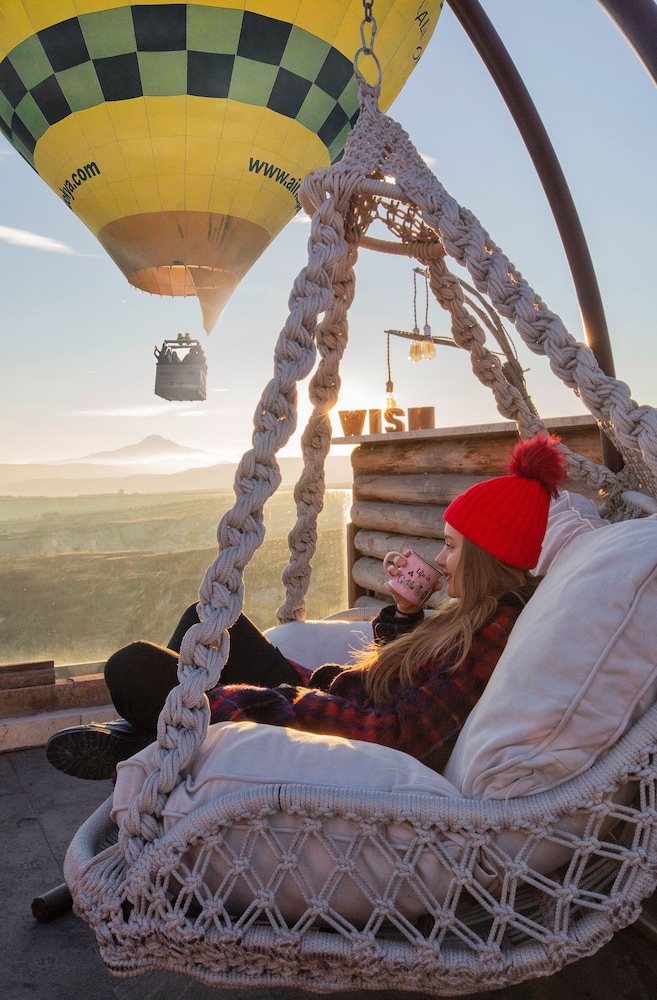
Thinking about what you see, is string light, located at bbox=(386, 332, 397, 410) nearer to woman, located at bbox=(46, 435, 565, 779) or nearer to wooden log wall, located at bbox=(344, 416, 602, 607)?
wooden log wall, located at bbox=(344, 416, 602, 607)

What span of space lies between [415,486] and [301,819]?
3.20m

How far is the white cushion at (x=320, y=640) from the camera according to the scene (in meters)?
2.17

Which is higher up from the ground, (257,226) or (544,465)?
(257,226)

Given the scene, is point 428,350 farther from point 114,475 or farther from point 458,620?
point 114,475

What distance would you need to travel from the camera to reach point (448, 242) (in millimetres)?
1705

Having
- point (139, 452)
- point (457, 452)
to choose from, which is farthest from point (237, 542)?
point (139, 452)

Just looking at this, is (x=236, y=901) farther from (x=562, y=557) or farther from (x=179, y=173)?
Result: (x=179, y=173)

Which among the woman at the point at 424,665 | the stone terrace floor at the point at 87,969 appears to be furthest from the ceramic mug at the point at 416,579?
the stone terrace floor at the point at 87,969

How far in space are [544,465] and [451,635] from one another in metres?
0.39

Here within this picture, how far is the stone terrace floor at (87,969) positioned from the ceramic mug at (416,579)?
781mm

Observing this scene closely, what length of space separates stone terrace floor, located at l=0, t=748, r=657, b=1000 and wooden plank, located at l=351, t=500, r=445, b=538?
2.52m

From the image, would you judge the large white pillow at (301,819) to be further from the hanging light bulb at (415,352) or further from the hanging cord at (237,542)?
the hanging light bulb at (415,352)

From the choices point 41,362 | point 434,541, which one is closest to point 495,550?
point 434,541

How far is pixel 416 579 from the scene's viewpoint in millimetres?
1778
